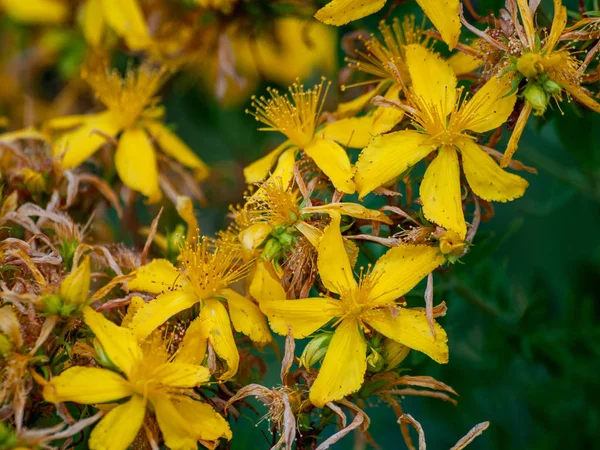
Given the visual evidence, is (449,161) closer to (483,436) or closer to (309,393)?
(309,393)

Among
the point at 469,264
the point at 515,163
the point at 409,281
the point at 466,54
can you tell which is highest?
the point at 466,54

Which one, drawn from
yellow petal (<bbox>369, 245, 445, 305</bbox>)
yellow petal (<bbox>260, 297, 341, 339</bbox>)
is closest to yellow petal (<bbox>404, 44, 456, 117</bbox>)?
yellow petal (<bbox>369, 245, 445, 305</bbox>)

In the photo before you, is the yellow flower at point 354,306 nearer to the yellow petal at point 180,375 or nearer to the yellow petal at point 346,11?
the yellow petal at point 180,375

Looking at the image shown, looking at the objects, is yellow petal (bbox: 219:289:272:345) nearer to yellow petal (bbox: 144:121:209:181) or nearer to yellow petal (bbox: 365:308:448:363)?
yellow petal (bbox: 365:308:448:363)

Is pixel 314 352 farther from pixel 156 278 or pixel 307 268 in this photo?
pixel 156 278

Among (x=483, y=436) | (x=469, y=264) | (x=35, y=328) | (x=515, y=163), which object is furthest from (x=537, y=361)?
(x=35, y=328)

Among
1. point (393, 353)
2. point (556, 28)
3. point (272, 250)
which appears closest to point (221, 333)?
point (272, 250)
